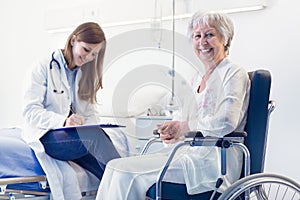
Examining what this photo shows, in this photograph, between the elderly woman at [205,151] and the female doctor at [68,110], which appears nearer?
the elderly woman at [205,151]

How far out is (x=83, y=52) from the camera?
2.02 meters

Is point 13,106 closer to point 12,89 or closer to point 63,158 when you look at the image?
point 12,89

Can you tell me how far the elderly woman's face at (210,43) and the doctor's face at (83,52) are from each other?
0.54 m

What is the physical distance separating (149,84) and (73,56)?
0.43 m

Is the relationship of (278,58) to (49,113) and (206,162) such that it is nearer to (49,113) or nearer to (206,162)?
(206,162)

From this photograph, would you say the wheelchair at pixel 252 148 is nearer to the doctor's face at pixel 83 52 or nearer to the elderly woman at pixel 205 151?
the elderly woman at pixel 205 151

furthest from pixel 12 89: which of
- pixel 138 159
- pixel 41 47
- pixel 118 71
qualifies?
pixel 138 159

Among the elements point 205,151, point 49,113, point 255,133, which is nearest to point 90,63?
point 49,113

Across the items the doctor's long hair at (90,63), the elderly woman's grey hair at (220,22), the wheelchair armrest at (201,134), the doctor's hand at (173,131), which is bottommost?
the doctor's hand at (173,131)

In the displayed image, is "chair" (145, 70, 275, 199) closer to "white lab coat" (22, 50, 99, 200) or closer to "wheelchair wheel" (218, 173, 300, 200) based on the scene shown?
"wheelchair wheel" (218, 173, 300, 200)

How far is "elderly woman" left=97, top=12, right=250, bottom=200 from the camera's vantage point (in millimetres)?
1535

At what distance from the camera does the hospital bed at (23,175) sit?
5.71 feet

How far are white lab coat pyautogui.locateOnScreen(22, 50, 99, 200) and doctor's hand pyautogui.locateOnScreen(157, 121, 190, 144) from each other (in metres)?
0.45

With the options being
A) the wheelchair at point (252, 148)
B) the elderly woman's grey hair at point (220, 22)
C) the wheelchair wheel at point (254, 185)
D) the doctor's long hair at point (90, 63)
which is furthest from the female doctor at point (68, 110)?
the wheelchair wheel at point (254, 185)
